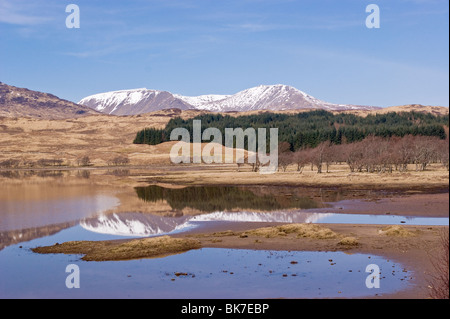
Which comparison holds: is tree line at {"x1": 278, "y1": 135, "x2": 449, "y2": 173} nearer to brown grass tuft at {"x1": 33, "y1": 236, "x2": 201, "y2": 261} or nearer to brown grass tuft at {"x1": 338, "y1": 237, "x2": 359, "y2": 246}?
brown grass tuft at {"x1": 338, "y1": 237, "x2": 359, "y2": 246}

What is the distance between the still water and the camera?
23.6 meters

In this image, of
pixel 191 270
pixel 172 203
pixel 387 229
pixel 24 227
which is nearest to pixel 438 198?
pixel 387 229

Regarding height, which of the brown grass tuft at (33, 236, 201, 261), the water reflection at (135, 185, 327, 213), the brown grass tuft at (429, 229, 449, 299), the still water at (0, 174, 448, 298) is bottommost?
the water reflection at (135, 185, 327, 213)

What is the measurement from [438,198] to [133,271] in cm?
4272

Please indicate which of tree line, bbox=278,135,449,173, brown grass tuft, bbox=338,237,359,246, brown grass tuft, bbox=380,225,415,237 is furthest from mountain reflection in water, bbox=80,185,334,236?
tree line, bbox=278,135,449,173

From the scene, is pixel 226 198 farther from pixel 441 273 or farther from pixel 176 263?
pixel 441 273

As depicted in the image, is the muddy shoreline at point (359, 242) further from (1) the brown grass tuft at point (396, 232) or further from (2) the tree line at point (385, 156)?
(2) the tree line at point (385, 156)

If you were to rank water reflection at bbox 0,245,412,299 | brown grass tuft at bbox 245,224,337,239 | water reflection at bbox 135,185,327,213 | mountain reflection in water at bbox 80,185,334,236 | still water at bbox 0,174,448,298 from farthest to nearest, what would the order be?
water reflection at bbox 135,185,327,213 < mountain reflection in water at bbox 80,185,334,236 < brown grass tuft at bbox 245,224,337,239 < still water at bbox 0,174,448,298 < water reflection at bbox 0,245,412,299

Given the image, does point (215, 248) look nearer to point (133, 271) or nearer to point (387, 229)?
point (133, 271)

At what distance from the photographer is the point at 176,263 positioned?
29250 millimetres

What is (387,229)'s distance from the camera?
36.0 m

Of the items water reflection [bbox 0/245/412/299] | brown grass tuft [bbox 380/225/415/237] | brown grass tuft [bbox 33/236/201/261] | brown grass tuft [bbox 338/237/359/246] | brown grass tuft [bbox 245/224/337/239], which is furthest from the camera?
brown grass tuft [bbox 245/224/337/239]

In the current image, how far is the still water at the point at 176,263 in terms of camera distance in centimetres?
2358

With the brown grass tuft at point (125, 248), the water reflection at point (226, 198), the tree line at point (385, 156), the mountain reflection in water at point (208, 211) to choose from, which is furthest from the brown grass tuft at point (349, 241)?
the tree line at point (385, 156)
